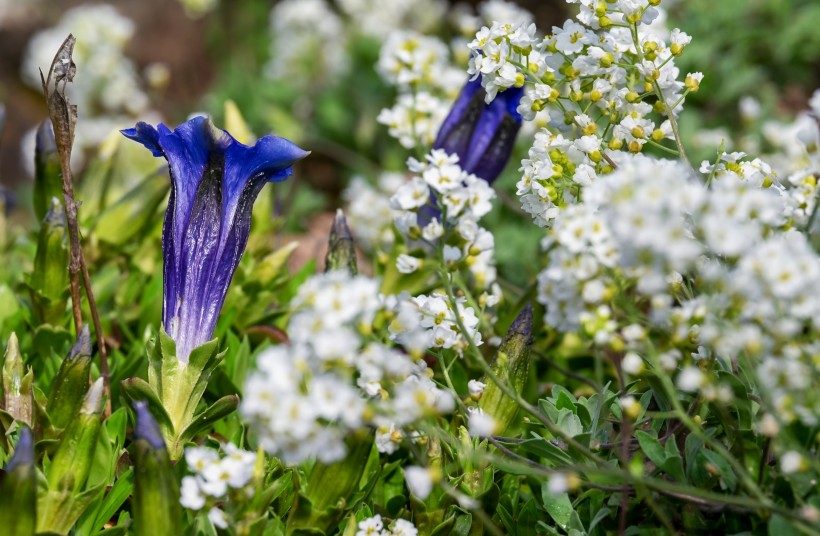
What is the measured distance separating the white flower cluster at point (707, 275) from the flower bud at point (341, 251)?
0.80m

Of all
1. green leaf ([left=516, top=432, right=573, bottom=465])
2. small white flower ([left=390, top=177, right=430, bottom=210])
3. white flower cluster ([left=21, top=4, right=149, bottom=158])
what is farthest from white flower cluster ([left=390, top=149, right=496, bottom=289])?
white flower cluster ([left=21, top=4, right=149, bottom=158])

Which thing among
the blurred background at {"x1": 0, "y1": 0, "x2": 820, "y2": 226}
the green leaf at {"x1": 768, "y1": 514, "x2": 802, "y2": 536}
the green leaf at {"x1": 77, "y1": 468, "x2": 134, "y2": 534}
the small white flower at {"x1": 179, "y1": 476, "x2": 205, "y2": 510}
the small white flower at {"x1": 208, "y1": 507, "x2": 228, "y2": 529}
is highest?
the small white flower at {"x1": 179, "y1": 476, "x2": 205, "y2": 510}

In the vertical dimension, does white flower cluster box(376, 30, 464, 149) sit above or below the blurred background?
above

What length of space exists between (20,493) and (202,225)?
0.50 metres

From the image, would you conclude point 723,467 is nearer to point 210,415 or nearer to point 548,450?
point 548,450

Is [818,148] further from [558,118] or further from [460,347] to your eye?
[460,347]

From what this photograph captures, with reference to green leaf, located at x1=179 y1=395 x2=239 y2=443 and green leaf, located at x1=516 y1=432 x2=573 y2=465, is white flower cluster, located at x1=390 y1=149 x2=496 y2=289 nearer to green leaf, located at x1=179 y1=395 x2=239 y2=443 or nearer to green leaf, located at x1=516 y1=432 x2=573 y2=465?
green leaf, located at x1=516 y1=432 x2=573 y2=465

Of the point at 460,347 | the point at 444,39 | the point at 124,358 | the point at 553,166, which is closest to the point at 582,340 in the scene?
the point at 460,347

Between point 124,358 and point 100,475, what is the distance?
0.43 m

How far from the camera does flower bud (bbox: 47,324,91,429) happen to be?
4.72ft

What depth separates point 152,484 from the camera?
1237mm

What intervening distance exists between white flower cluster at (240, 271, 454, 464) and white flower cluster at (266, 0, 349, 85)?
3.45m

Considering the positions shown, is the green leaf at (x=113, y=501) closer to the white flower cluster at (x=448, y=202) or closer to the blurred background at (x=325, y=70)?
the white flower cluster at (x=448, y=202)

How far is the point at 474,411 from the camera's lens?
1406mm
